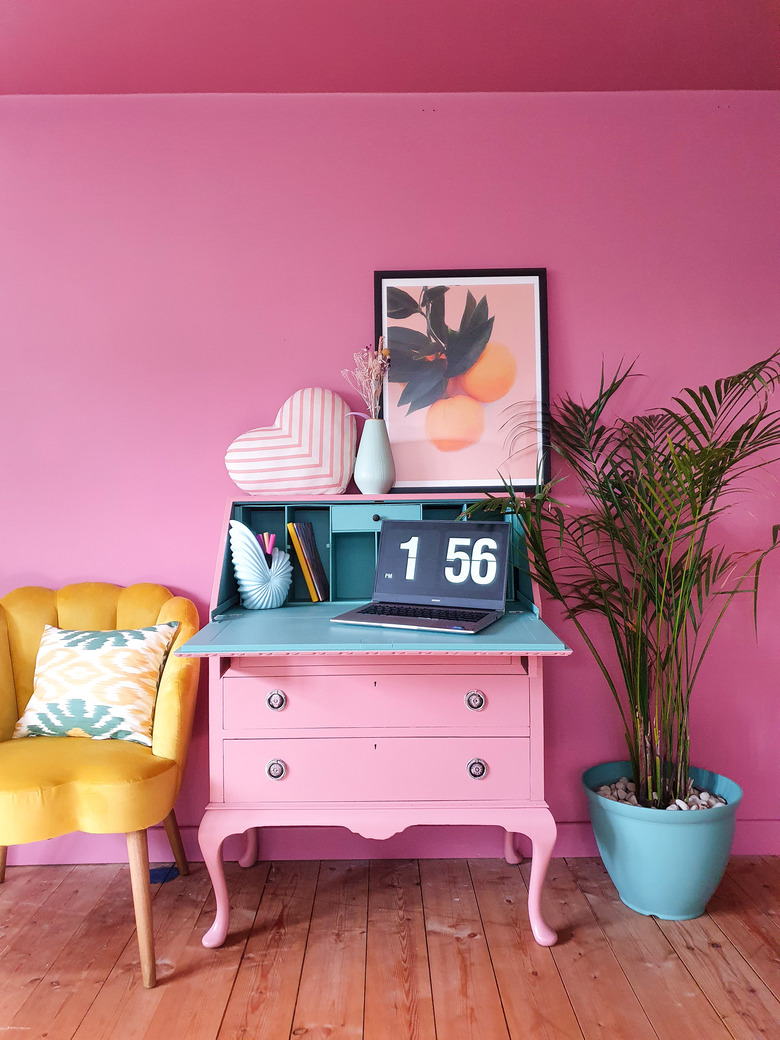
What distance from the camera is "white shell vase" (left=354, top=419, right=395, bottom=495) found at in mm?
2172

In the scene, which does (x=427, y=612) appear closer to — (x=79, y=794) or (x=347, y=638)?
(x=347, y=638)

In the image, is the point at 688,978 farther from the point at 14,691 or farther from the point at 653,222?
the point at 653,222

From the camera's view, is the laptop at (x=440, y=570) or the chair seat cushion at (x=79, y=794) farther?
the laptop at (x=440, y=570)

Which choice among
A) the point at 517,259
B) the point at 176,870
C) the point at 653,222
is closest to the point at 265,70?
the point at 517,259

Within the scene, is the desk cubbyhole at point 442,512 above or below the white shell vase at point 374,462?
below

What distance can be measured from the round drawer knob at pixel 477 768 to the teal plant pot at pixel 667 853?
0.44m

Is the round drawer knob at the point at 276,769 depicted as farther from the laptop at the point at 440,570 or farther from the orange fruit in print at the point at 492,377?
the orange fruit in print at the point at 492,377

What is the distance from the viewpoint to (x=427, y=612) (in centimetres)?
191

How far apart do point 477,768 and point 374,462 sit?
930mm

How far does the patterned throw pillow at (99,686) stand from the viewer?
1.97 m

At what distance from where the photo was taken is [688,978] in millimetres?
1689

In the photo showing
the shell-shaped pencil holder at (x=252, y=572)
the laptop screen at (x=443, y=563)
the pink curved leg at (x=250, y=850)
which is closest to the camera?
the laptop screen at (x=443, y=563)

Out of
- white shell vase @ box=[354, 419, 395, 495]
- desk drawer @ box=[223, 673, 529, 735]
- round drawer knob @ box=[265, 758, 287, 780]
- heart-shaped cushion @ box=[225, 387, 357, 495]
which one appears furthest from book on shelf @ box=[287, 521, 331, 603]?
round drawer knob @ box=[265, 758, 287, 780]

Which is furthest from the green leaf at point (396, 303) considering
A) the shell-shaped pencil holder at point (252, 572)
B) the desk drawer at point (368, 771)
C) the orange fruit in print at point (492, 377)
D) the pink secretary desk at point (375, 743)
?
the desk drawer at point (368, 771)
